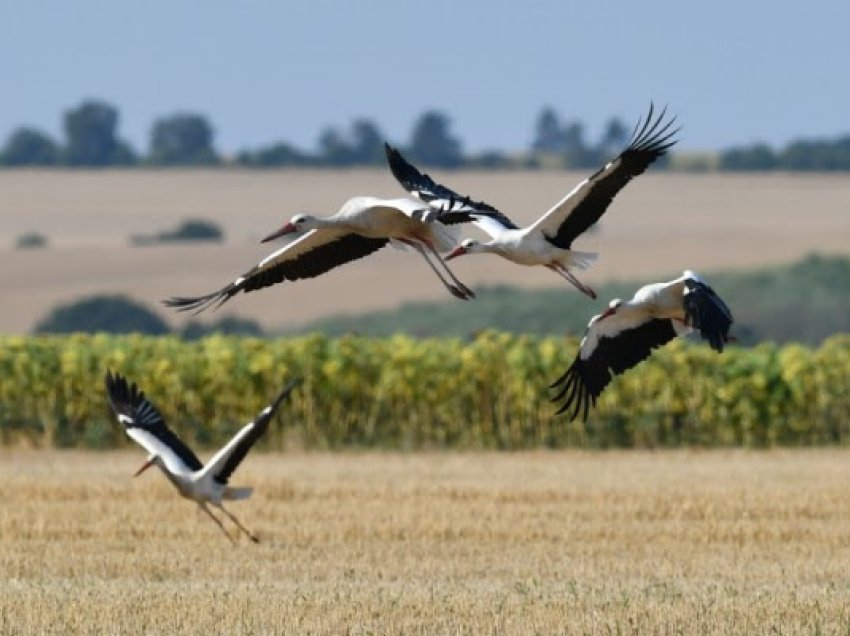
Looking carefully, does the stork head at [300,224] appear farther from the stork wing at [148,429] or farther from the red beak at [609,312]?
the stork wing at [148,429]

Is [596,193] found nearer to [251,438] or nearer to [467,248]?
[467,248]

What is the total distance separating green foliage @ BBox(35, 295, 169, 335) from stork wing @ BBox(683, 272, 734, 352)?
146 feet

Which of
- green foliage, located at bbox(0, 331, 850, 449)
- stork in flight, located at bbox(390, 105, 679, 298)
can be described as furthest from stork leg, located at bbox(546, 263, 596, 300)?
green foliage, located at bbox(0, 331, 850, 449)

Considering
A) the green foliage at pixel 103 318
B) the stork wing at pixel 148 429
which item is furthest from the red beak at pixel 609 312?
the green foliage at pixel 103 318

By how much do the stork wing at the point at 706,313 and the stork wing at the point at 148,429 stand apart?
5770mm

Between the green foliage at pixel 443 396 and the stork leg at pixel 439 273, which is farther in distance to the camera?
the green foliage at pixel 443 396

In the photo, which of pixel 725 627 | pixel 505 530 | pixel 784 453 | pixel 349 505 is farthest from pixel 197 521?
pixel 784 453

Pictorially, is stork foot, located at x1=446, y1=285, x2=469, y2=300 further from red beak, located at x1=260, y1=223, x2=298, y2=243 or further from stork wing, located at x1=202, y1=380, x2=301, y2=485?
stork wing, located at x1=202, y1=380, x2=301, y2=485

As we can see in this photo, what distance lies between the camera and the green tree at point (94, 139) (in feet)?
364

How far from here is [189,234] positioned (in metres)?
77.7

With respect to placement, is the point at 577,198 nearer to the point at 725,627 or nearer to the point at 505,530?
the point at 725,627

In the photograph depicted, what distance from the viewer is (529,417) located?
2783 centimetres

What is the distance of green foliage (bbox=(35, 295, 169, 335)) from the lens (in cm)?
5656

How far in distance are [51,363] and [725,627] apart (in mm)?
17814
